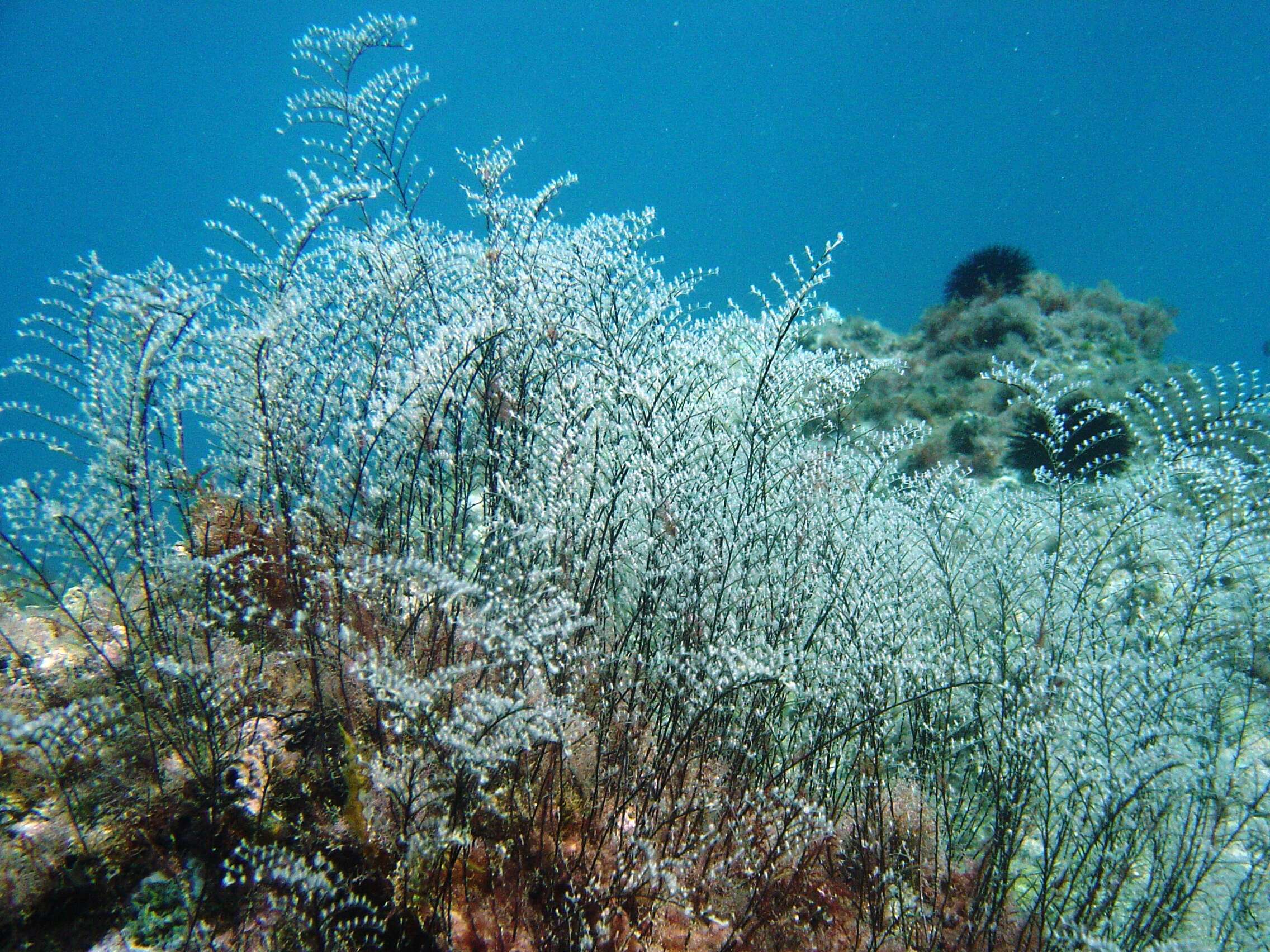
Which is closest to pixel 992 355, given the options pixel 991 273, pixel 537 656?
pixel 991 273

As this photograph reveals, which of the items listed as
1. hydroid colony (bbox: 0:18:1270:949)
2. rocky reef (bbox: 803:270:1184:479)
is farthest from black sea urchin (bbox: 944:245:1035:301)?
hydroid colony (bbox: 0:18:1270:949)

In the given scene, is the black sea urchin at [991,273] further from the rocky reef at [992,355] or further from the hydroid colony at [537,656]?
the hydroid colony at [537,656]

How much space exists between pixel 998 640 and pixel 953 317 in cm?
1095

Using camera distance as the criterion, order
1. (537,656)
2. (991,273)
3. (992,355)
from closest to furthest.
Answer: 1. (537,656)
2. (992,355)
3. (991,273)

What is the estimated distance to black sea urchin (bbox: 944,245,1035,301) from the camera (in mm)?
12516

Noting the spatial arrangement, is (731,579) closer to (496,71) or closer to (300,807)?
(300,807)

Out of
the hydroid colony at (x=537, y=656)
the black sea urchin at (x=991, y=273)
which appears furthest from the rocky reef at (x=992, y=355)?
the hydroid colony at (x=537, y=656)

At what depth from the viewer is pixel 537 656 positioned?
7.54ft

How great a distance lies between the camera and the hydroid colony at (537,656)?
8.23 feet

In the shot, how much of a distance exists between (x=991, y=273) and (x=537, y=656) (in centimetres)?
1444

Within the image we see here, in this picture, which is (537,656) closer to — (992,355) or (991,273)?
(992,355)

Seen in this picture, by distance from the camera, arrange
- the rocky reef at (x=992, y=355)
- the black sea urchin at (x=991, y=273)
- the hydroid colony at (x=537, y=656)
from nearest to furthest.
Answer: the hydroid colony at (x=537, y=656) → the rocky reef at (x=992, y=355) → the black sea urchin at (x=991, y=273)

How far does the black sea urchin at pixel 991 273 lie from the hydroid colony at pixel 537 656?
34.1 feet

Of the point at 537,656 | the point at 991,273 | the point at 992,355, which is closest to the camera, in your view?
the point at 537,656
